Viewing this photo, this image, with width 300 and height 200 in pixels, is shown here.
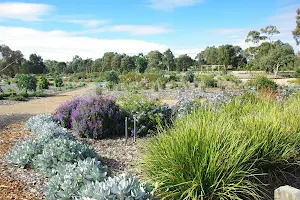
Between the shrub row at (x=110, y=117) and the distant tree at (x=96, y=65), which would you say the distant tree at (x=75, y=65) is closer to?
the distant tree at (x=96, y=65)

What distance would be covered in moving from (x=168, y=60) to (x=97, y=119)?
45968mm

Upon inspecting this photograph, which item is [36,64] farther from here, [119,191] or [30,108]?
[119,191]

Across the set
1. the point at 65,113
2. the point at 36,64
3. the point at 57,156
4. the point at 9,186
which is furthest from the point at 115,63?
the point at 9,186

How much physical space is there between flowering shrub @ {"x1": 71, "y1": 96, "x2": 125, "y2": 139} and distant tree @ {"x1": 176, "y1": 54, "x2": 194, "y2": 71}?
151 ft

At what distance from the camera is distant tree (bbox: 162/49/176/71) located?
5109 centimetres

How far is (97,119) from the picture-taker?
5707 millimetres

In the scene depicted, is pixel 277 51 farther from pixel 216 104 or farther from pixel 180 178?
pixel 180 178

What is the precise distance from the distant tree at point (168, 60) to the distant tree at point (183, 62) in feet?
3.60

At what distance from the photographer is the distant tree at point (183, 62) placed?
51.7 m

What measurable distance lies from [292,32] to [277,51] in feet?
20.1

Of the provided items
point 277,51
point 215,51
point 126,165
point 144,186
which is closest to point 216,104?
point 126,165

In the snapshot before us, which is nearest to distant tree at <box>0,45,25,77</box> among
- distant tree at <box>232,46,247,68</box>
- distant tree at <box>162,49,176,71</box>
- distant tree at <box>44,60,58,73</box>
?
distant tree at <box>44,60,58,73</box>

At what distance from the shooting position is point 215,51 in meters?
56.1

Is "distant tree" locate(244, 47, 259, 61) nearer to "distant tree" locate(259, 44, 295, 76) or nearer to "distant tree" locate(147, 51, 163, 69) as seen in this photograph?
"distant tree" locate(147, 51, 163, 69)
